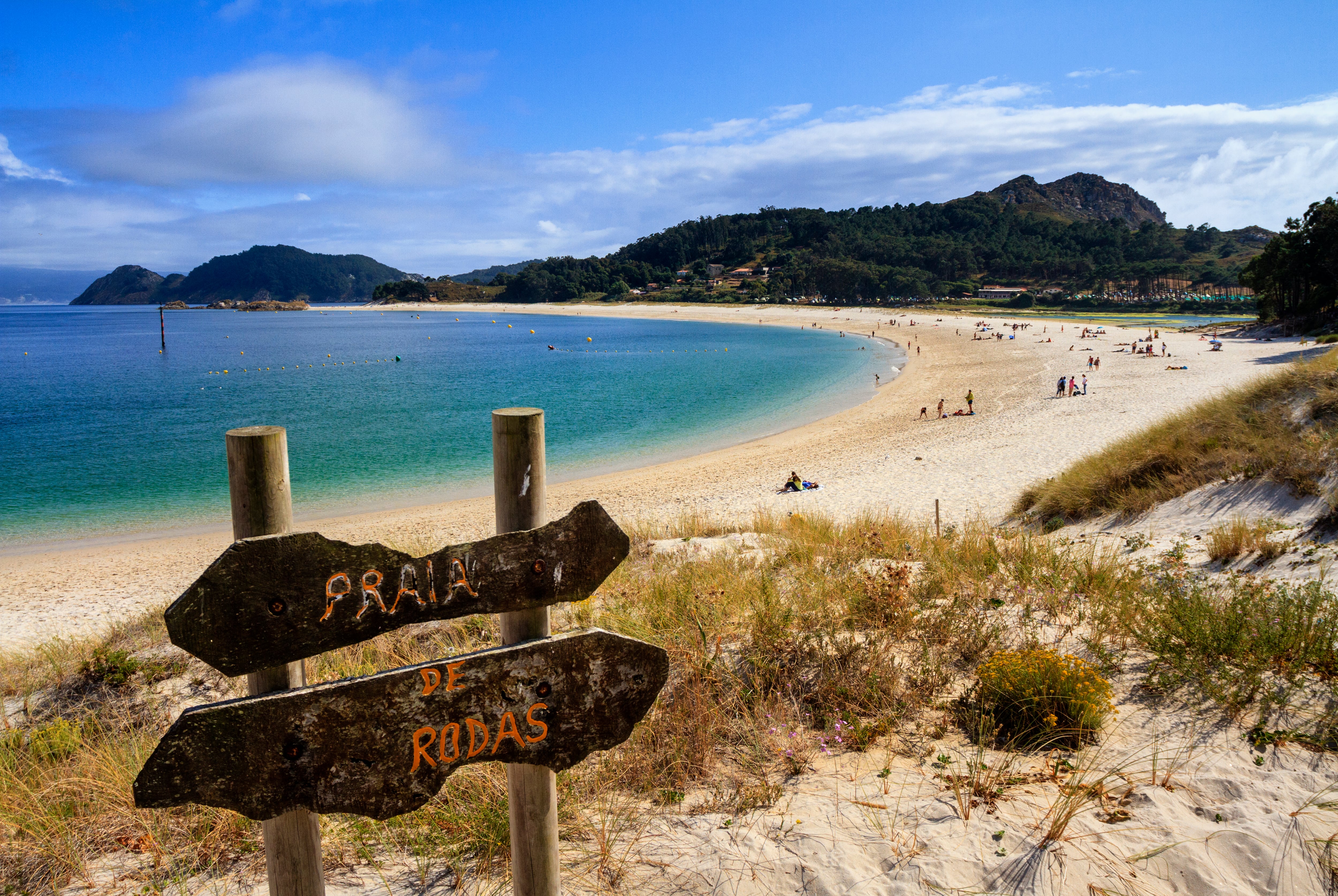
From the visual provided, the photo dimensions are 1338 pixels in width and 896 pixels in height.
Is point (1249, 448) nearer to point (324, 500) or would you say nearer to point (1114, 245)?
point (324, 500)

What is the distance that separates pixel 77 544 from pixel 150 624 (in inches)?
456

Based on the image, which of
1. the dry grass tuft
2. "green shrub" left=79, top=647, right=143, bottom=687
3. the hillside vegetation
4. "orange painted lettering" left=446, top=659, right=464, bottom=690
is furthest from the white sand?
the hillside vegetation

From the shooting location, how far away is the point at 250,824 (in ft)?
10.8

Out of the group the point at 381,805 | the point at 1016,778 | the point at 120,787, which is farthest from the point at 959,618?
the point at 120,787

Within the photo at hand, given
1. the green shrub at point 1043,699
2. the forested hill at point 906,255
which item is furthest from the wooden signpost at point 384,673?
the forested hill at point 906,255

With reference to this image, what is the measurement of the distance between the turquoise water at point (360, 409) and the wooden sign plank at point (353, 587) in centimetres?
1705

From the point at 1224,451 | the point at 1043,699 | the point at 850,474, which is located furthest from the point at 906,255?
the point at 1043,699

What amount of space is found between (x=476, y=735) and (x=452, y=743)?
72 mm

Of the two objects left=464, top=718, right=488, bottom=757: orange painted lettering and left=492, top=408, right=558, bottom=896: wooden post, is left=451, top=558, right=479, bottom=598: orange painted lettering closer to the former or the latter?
left=492, top=408, right=558, bottom=896: wooden post

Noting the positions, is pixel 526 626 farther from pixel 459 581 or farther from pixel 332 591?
pixel 332 591

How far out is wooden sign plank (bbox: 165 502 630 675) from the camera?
1928mm

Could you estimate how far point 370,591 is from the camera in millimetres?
2078

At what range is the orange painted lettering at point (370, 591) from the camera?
6.79 ft

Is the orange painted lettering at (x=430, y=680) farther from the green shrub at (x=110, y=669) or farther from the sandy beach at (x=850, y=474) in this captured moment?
the sandy beach at (x=850, y=474)
